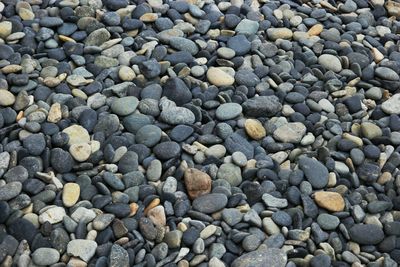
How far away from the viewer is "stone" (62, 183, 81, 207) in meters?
1.69

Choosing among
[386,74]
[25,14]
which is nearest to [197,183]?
[386,74]

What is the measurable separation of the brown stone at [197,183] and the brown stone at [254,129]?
238mm

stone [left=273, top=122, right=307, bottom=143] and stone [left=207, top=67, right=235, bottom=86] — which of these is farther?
stone [left=207, top=67, right=235, bottom=86]

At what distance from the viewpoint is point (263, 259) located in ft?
5.21

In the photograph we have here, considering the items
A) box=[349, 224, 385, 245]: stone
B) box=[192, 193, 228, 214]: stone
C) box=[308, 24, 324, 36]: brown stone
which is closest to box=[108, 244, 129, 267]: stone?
box=[192, 193, 228, 214]: stone

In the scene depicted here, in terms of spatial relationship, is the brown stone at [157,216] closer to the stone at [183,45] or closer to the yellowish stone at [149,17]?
the stone at [183,45]

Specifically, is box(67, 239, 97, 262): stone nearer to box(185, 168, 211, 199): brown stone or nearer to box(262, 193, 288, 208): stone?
box(185, 168, 211, 199): brown stone

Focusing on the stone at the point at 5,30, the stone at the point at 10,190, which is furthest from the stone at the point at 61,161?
the stone at the point at 5,30

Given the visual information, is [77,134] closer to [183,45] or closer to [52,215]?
[52,215]

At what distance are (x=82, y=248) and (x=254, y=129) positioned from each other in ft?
2.14

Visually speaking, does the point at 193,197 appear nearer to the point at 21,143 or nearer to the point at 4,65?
the point at 21,143

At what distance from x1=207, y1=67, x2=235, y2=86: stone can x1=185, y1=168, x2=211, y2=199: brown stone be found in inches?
16.4

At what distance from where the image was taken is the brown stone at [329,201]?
173 cm

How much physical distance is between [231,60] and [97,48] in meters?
0.47
